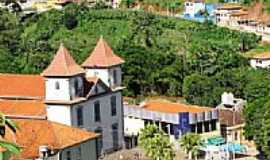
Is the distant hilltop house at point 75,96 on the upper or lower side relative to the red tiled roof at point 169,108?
upper

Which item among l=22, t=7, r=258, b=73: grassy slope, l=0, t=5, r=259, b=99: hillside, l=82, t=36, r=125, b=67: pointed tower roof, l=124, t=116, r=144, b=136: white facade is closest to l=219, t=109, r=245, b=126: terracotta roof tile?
l=124, t=116, r=144, b=136: white facade

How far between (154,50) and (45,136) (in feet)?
46.0

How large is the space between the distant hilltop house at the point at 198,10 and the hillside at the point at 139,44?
5.01 ft

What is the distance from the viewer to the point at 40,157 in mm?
9891

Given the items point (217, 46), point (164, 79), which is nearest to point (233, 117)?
point (164, 79)

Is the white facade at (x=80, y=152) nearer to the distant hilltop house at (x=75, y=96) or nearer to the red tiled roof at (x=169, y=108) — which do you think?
the distant hilltop house at (x=75, y=96)

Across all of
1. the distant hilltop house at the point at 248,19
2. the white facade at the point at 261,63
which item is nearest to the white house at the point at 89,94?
the white facade at the point at 261,63

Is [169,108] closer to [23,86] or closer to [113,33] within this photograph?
[23,86]

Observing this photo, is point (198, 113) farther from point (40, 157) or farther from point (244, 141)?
point (40, 157)

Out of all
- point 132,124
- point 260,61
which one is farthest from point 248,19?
point 132,124

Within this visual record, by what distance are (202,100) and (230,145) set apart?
432cm

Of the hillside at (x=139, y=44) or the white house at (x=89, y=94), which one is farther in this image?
the hillside at (x=139, y=44)

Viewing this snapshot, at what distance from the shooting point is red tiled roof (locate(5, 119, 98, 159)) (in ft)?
33.2

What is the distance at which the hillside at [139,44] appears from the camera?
67.5 feet
